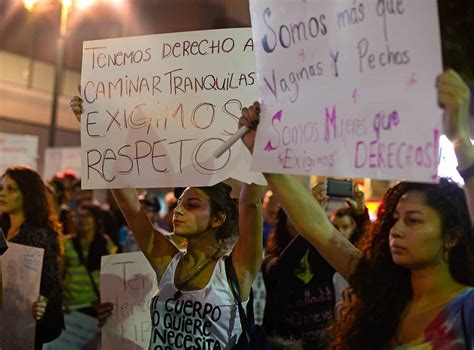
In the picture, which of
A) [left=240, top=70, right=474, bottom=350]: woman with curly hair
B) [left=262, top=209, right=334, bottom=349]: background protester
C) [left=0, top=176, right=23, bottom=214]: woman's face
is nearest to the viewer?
[left=240, top=70, right=474, bottom=350]: woman with curly hair

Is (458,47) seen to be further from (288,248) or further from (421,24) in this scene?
(421,24)

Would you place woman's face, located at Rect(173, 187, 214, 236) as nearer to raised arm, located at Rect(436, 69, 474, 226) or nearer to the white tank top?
the white tank top

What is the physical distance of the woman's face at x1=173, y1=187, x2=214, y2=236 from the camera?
331 centimetres

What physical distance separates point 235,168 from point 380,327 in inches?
41.7

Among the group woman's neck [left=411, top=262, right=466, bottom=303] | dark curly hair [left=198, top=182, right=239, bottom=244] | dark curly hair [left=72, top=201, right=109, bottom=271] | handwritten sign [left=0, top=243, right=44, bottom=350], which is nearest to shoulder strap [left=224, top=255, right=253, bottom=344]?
dark curly hair [left=198, top=182, right=239, bottom=244]

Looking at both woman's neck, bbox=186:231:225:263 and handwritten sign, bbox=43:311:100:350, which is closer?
woman's neck, bbox=186:231:225:263

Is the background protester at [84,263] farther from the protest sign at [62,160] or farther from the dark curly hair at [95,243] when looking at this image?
the protest sign at [62,160]

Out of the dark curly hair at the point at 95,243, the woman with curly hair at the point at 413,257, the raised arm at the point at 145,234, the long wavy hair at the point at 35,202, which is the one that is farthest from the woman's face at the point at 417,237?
the dark curly hair at the point at 95,243

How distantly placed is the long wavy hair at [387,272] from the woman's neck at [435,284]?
0.02m

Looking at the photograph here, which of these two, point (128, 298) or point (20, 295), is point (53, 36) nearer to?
point (20, 295)

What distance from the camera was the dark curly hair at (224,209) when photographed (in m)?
3.40

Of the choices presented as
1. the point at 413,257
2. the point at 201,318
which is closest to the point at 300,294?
the point at 201,318

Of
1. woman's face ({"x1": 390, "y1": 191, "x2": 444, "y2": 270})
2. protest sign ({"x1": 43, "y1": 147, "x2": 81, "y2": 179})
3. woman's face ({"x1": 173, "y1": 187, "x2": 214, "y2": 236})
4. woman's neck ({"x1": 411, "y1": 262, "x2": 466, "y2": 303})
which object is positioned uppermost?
protest sign ({"x1": 43, "y1": 147, "x2": 81, "y2": 179})

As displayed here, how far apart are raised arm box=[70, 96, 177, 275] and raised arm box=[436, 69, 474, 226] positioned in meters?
1.56
